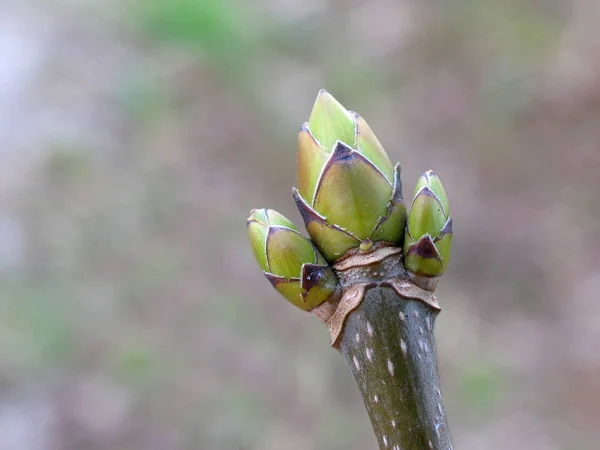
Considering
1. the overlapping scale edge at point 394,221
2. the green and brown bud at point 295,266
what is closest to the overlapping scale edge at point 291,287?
the green and brown bud at point 295,266

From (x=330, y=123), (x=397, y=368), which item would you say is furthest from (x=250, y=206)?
(x=397, y=368)

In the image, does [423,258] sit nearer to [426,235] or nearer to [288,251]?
[426,235]

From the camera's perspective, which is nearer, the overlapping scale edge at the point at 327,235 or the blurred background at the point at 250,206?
the overlapping scale edge at the point at 327,235

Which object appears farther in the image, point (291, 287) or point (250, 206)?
point (250, 206)

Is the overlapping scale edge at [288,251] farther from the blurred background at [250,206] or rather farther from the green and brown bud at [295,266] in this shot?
the blurred background at [250,206]

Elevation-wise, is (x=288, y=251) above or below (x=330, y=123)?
below

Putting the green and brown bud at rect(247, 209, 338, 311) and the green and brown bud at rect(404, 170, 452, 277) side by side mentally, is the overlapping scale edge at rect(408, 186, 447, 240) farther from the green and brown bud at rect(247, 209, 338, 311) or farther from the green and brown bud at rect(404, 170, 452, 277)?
the green and brown bud at rect(247, 209, 338, 311)

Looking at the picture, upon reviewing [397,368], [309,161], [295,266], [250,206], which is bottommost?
[397,368]
